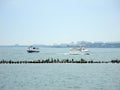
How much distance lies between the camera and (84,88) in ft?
122

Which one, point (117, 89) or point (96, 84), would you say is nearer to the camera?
point (117, 89)

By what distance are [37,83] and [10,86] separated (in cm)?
415

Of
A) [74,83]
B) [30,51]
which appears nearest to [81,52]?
[30,51]

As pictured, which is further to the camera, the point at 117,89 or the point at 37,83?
the point at 37,83

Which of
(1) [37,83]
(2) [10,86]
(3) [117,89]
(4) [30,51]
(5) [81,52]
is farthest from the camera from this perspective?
(4) [30,51]

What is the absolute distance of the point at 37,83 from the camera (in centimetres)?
4138

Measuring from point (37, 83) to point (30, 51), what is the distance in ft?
440

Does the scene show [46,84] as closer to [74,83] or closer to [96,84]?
[74,83]

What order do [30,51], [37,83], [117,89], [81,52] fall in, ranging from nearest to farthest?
[117,89] → [37,83] → [81,52] → [30,51]

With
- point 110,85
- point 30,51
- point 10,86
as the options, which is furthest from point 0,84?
point 30,51

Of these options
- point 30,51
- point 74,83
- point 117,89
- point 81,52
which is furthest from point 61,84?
point 30,51

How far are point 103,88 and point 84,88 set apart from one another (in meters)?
2.31

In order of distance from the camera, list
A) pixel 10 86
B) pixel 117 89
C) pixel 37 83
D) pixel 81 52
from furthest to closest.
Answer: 1. pixel 81 52
2. pixel 37 83
3. pixel 10 86
4. pixel 117 89

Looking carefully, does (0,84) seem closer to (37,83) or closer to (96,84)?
(37,83)
